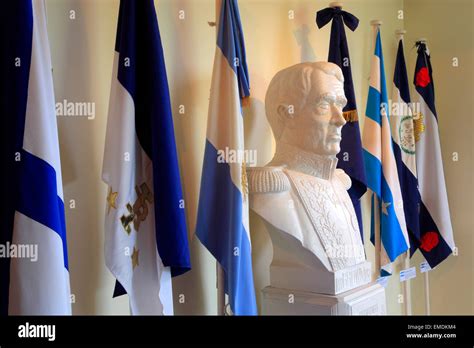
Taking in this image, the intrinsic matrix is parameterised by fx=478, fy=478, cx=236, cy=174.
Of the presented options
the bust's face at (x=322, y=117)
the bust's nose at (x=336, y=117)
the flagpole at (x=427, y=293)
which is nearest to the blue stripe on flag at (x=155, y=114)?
the bust's face at (x=322, y=117)

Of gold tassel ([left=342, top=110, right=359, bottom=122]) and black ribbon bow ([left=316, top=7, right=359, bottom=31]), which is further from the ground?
black ribbon bow ([left=316, top=7, right=359, bottom=31])

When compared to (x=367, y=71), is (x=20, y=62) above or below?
below

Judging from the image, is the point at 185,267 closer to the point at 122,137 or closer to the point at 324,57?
the point at 122,137

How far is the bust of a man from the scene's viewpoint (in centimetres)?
215

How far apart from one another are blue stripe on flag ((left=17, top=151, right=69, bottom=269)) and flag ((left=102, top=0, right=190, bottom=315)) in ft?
1.01

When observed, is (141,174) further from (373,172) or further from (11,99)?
(373,172)

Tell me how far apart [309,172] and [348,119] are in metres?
0.72

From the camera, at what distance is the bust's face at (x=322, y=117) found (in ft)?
7.24

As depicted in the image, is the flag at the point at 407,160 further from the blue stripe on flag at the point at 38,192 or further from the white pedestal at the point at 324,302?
the blue stripe on flag at the point at 38,192

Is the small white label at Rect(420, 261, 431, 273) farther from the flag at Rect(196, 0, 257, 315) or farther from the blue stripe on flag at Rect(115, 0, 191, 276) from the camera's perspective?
the blue stripe on flag at Rect(115, 0, 191, 276)

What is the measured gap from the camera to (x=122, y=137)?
6.05ft

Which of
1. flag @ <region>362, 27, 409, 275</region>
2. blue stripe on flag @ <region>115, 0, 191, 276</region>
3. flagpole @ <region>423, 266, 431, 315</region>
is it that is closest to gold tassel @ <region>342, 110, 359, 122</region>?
flag @ <region>362, 27, 409, 275</region>

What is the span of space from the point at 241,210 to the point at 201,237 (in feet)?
0.76

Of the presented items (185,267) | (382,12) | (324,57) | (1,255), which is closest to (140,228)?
(185,267)
